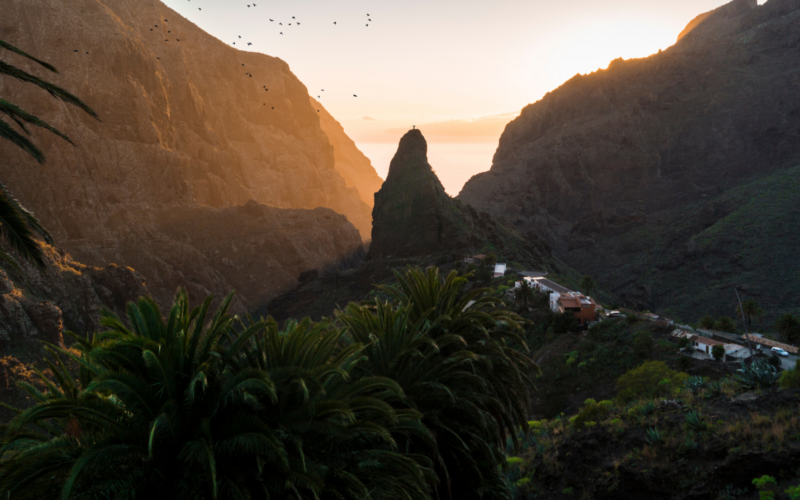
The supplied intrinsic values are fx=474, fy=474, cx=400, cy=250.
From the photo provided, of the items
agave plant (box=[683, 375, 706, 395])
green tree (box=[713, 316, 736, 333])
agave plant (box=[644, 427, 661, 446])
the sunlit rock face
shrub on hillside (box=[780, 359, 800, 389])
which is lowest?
green tree (box=[713, 316, 736, 333])

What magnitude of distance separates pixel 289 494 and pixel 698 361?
35.0 meters

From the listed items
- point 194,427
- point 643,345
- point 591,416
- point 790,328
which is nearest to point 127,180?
point 643,345

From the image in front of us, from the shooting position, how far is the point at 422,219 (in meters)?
102

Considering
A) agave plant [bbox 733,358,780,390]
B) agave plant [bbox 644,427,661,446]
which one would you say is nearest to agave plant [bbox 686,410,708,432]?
agave plant [bbox 644,427,661,446]

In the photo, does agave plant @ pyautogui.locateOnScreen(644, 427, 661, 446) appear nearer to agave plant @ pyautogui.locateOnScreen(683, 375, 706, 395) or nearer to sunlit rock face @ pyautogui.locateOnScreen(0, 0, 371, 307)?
agave plant @ pyautogui.locateOnScreen(683, 375, 706, 395)

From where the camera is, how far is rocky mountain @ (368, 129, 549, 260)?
96.2 meters

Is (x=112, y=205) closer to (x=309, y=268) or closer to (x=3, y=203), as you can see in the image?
(x=309, y=268)

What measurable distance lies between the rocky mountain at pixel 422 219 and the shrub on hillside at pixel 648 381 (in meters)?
59.5

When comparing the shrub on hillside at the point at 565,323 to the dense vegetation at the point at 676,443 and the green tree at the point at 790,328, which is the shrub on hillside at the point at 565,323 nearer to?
the dense vegetation at the point at 676,443

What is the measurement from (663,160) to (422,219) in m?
88.0

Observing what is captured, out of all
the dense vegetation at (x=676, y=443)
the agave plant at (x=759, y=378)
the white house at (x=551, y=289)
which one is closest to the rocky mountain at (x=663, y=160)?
the white house at (x=551, y=289)

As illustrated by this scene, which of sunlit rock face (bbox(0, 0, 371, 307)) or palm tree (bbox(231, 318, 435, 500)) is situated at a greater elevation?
sunlit rock face (bbox(0, 0, 371, 307))

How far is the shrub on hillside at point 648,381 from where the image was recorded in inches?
1163

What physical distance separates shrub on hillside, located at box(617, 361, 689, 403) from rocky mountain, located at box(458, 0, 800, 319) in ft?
230
